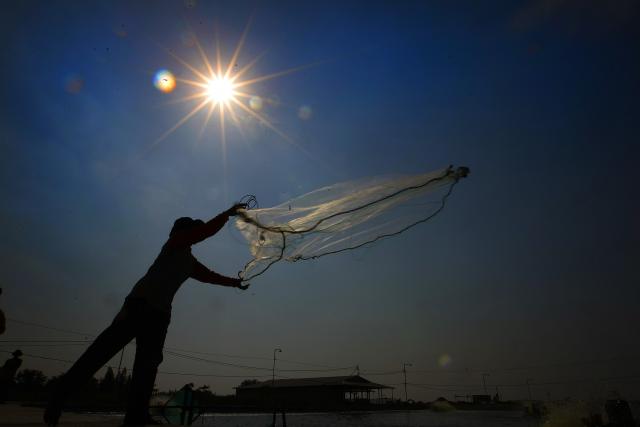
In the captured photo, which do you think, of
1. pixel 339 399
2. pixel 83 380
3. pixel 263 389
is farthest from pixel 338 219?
pixel 263 389

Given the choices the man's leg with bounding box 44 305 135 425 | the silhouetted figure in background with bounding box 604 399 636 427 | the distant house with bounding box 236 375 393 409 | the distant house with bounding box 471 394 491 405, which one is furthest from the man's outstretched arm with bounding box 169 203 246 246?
the distant house with bounding box 471 394 491 405

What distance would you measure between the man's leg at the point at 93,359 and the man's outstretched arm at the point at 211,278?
131cm

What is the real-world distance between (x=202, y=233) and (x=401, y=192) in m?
3.68

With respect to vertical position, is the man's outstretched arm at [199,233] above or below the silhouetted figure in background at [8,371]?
above

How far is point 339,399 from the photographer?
6341 cm

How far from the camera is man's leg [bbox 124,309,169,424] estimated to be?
3.76 meters

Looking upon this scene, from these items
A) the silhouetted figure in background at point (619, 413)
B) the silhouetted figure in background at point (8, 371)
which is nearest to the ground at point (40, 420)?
the silhouetted figure in background at point (8, 371)

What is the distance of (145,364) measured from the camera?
389 centimetres

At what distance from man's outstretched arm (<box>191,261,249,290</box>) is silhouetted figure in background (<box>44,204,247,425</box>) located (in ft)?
1.54

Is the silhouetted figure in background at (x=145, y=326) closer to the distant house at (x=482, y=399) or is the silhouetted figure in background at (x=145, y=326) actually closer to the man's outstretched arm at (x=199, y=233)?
the man's outstretched arm at (x=199, y=233)

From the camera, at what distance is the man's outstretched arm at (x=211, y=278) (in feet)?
16.7

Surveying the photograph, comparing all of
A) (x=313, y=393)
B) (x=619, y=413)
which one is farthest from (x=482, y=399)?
(x=619, y=413)

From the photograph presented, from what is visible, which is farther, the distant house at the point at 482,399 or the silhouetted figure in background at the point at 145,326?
the distant house at the point at 482,399

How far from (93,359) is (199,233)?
167 centimetres
